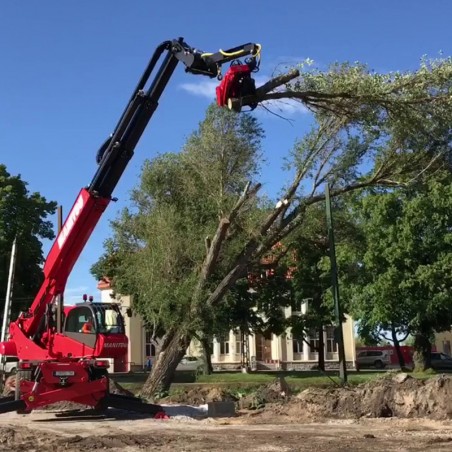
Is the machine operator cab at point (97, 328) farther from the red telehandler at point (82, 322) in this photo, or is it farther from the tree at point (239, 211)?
the tree at point (239, 211)

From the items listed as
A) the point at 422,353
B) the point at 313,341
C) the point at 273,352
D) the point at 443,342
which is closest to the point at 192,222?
the point at 422,353

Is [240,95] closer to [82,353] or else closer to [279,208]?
[82,353]

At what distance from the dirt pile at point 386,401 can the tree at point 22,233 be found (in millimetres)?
23886

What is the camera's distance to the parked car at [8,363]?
19.8m

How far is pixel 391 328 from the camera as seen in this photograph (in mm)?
44750

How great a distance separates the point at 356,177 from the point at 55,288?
13.3 m

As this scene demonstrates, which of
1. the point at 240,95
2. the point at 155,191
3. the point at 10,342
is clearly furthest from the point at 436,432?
the point at 155,191

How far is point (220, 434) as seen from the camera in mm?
14102

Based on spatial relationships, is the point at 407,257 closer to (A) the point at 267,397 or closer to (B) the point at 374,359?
(A) the point at 267,397

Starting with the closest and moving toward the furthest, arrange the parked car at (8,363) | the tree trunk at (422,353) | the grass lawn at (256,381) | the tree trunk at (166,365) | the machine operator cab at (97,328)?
the machine operator cab at (97,328) < the parked car at (8,363) < the tree trunk at (166,365) < the grass lawn at (256,381) < the tree trunk at (422,353)

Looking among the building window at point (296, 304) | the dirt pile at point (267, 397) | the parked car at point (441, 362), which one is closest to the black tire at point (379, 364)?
the parked car at point (441, 362)

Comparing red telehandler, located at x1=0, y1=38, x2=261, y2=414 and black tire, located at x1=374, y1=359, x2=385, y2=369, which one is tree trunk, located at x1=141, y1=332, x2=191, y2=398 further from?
black tire, located at x1=374, y1=359, x2=385, y2=369

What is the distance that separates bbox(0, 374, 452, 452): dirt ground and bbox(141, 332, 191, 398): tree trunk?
18.2ft

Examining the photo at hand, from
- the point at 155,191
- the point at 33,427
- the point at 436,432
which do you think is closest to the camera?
the point at 436,432
